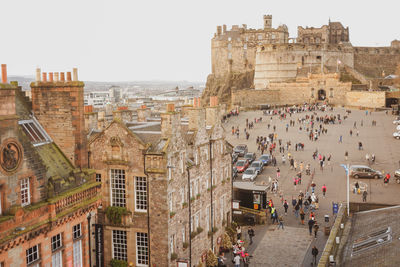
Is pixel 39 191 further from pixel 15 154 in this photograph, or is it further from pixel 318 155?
pixel 318 155

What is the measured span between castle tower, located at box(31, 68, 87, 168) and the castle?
69.1m

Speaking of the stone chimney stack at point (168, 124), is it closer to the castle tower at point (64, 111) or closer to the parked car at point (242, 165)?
the castle tower at point (64, 111)

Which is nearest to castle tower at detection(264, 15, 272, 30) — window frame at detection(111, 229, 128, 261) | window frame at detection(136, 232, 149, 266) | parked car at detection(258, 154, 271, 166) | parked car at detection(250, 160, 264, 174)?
parked car at detection(258, 154, 271, 166)

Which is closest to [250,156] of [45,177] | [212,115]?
[212,115]

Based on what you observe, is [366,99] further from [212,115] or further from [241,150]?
[212,115]

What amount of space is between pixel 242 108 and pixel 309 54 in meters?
26.4

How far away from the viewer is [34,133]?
47.4 feet

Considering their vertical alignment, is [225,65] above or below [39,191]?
above

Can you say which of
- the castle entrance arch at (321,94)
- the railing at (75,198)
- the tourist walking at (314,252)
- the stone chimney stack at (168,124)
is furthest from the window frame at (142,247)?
the castle entrance arch at (321,94)

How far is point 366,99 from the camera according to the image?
77.9 m

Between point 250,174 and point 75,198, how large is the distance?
80.8 ft

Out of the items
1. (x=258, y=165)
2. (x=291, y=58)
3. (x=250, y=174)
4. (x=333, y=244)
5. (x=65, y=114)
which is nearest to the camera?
(x=65, y=114)

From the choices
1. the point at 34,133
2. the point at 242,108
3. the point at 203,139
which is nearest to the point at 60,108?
the point at 34,133

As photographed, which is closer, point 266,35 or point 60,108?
point 60,108
